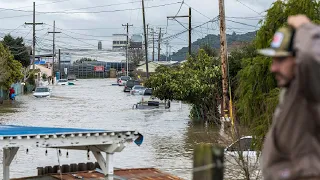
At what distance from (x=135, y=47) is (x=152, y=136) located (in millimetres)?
115025

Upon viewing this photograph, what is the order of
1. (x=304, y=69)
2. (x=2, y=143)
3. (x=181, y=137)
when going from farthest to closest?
(x=181, y=137)
(x=2, y=143)
(x=304, y=69)

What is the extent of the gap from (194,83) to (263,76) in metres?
19.6

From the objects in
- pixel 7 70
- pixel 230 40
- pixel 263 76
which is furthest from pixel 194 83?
pixel 230 40

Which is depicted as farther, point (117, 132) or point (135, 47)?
point (135, 47)

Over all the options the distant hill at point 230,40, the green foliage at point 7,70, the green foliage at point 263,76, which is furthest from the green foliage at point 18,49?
the green foliage at point 263,76

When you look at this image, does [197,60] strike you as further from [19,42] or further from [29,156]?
[19,42]

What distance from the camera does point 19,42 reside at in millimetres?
86125

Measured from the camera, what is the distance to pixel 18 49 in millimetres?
84500

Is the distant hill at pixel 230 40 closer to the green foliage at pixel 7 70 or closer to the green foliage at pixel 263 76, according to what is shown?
the green foliage at pixel 263 76

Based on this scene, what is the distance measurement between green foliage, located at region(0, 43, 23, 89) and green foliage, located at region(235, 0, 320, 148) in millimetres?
42124

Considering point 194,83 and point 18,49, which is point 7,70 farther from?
point 194,83

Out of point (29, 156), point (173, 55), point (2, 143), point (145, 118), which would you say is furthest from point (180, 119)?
point (173, 55)

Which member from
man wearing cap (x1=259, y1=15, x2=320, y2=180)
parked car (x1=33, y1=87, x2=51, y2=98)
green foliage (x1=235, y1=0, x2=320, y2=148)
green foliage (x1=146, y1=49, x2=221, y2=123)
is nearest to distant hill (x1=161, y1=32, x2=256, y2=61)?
green foliage (x1=146, y1=49, x2=221, y2=123)

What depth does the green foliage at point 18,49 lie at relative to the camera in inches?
3204
